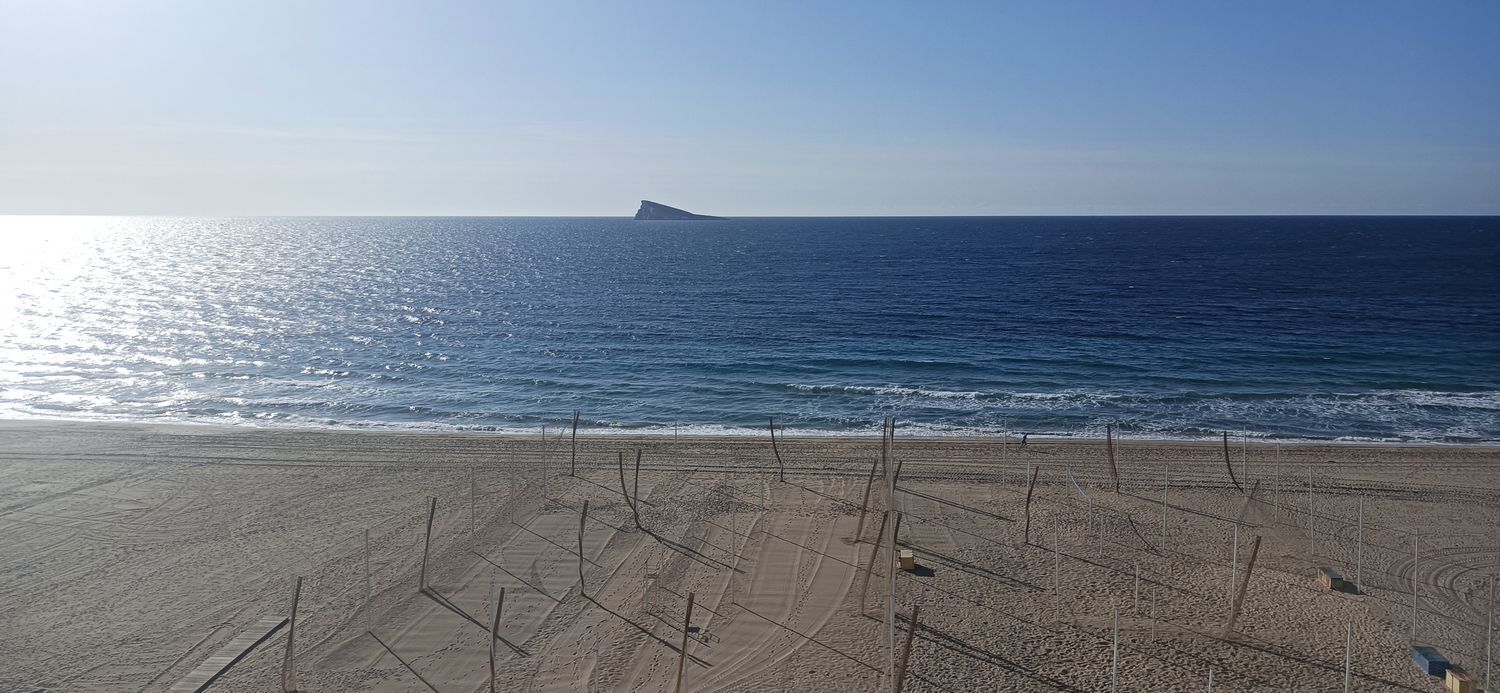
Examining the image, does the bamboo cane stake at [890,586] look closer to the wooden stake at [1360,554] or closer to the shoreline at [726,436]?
the shoreline at [726,436]

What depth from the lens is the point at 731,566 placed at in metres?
19.5

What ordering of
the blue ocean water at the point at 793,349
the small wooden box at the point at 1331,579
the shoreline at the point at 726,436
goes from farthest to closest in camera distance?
the blue ocean water at the point at 793,349
the shoreline at the point at 726,436
the small wooden box at the point at 1331,579

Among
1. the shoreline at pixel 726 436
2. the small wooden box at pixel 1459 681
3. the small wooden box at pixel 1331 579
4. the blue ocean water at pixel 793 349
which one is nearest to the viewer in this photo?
the small wooden box at pixel 1459 681

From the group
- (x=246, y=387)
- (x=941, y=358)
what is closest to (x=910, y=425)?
(x=941, y=358)

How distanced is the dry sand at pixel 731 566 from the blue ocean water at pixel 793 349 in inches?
270

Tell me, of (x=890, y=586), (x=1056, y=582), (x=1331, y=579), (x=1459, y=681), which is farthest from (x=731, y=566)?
(x=1459, y=681)

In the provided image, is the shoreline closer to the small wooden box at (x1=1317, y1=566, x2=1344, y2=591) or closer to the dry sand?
the dry sand

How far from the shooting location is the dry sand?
15438 millimetres

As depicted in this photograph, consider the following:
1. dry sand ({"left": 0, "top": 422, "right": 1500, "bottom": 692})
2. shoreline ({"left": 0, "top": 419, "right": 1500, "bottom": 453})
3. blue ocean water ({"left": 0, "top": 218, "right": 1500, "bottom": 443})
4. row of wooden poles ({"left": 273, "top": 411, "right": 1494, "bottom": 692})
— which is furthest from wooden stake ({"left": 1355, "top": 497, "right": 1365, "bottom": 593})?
blue ocean water ({"left": 0, "top": 218, "right": 1500, "bottom": 443})

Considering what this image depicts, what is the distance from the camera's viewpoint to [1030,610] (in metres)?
17.2

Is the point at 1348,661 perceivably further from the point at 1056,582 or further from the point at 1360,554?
the point at 1360,554

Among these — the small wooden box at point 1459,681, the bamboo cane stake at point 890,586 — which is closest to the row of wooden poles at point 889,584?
the bamboo cane stake at point 890,586

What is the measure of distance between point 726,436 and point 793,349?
53.8ft

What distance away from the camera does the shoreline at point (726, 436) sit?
3012cm
